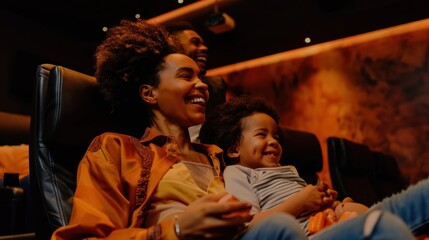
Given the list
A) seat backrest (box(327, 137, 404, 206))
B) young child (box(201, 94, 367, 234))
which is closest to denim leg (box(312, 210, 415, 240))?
young child (box(201, 94, 367, 234))

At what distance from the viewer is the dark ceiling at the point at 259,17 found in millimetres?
3805

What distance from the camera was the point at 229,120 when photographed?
1.72 meters

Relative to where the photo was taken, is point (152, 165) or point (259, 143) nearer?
point (152, 165)

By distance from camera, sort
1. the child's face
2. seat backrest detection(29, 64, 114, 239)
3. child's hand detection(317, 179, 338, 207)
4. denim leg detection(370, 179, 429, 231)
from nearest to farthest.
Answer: denim leg detection(370, 179, 429, 231) → seat backrest detection(29, 64, 114, 239) → child's hand detection(317, 179, 338, 207) → the child's face

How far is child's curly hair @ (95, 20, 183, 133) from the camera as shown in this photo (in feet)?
4.68

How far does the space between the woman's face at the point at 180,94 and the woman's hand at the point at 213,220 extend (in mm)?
539

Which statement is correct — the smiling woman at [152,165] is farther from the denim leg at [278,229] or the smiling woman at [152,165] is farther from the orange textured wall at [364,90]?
the orange textured wall at [364,90]

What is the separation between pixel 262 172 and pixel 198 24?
3176mm

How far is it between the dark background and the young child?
2.43 m

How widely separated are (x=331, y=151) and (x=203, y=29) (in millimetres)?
2212

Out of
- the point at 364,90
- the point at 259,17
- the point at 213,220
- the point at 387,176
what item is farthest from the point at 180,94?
the point at 364,90

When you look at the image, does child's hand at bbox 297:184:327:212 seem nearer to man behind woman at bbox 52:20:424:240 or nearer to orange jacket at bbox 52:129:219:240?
man behind woman at bbox 52:20:424:240

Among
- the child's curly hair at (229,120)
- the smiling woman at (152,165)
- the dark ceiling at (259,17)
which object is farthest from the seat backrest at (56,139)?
the dark ceiling at (259,17)

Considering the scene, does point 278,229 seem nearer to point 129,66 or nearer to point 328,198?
point 328,198
